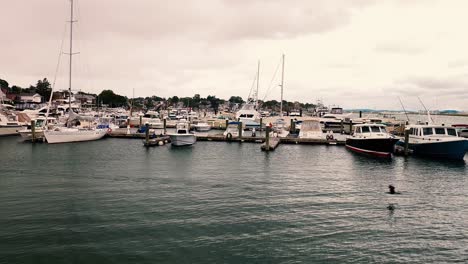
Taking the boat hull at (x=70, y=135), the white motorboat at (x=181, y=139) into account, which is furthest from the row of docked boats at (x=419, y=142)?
the boat hull at (x=70, y=135)

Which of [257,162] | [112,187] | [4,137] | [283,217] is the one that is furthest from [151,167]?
[4,137]

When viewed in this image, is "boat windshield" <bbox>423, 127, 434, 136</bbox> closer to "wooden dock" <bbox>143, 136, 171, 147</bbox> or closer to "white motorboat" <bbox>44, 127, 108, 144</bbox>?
"wooden dock" <bbox>143, 136, 171, 147</bbox>

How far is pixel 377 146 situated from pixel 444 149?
7996 millimetres

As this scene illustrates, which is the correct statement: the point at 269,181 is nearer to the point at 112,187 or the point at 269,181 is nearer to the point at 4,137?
the point at 112,187

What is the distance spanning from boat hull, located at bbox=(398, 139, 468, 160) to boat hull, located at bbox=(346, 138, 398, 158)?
15.8ft

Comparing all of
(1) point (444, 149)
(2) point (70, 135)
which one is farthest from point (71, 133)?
(1) point (444, 149)

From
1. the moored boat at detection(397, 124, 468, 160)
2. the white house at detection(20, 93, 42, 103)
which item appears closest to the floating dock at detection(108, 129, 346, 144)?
the moored boat at detection(397, 124, 468, 160)

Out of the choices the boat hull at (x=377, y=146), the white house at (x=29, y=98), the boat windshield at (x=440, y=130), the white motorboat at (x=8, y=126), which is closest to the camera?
the boat hull at (x=377, y=146)

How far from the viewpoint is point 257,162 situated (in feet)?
123

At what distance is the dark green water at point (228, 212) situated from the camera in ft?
46.6

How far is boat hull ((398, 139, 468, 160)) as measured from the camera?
39281 mm

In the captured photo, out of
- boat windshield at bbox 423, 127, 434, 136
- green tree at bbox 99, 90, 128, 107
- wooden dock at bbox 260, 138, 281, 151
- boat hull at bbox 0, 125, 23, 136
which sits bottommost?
wooden dock at bbox 260, 138, 281, 151

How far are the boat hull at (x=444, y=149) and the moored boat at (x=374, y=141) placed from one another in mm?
4721

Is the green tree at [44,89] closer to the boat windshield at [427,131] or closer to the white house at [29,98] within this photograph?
the white house at [29,98]
